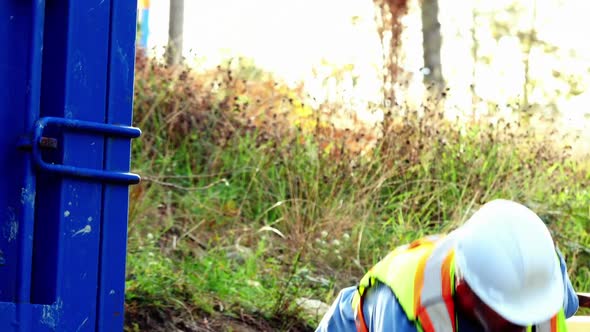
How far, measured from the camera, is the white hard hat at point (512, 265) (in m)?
2.41

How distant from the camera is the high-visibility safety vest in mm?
2525

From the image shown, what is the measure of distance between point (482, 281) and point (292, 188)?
4.56m

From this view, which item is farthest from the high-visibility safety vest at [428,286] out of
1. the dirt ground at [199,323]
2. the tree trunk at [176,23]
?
the tree trunk at [176,23]

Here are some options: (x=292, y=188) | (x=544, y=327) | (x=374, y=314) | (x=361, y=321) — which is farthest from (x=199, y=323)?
(x=544, y=327)

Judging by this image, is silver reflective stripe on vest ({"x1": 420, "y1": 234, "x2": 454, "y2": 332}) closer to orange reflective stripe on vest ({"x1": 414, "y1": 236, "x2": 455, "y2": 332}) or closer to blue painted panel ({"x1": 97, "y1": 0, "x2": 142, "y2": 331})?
orange reflective stripe on vest ({"x1": 414, "y1": 236, "x2": 455, "y2": 332})

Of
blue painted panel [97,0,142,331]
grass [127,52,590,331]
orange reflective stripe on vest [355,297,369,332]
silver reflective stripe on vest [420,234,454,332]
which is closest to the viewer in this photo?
silver reflective stripe on vest [420,234,454,332]

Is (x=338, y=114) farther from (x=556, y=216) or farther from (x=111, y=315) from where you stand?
(x=111, y=315)

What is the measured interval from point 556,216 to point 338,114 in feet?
5.85

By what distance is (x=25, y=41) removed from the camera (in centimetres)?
301

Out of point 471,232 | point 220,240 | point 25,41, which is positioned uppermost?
point 25,41

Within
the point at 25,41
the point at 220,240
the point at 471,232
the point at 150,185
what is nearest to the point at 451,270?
the point at 471,232

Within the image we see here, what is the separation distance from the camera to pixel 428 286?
2.54m

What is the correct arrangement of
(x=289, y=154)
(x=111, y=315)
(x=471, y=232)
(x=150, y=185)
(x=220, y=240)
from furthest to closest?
1. (x=289, y=154)
2. (x=150, y=185)
3. (x=220, y=240)
4. (x=111, y=315)
5. (x=471, y=232)

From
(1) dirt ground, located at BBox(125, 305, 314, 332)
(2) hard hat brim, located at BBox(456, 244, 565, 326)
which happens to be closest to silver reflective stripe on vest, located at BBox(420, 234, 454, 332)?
(2) hard hat brim, located at BBox(456, 244, 565, 326)
